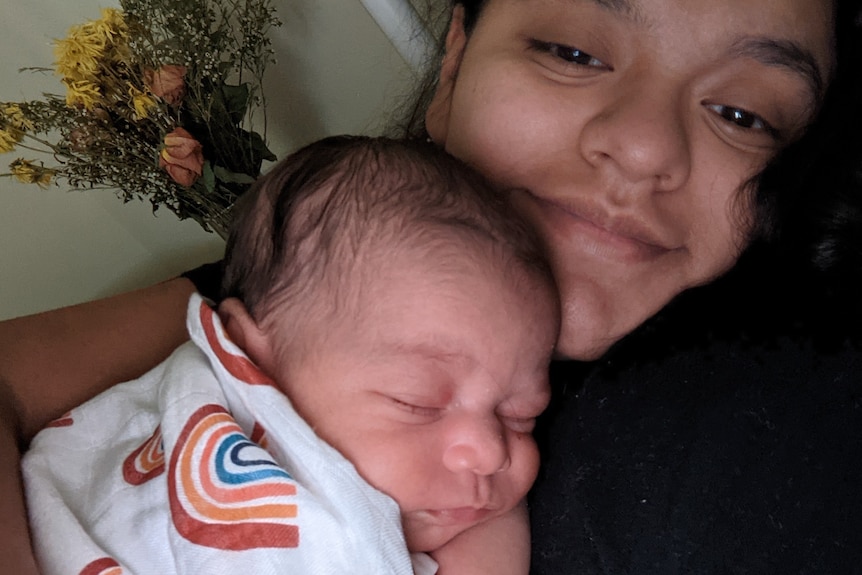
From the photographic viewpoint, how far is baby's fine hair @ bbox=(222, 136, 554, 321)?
0.80 m

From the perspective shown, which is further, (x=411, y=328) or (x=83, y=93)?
(x=83, y=93)

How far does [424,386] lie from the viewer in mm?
764

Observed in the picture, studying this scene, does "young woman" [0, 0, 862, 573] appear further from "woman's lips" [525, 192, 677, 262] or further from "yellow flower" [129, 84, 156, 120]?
"yellow flower" [129, 84, 156, 120]

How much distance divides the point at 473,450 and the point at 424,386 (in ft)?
0.29

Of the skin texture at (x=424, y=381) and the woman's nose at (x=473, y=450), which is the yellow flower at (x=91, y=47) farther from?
the woman's nose at (x=473, y=450)

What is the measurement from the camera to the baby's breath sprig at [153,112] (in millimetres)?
1390

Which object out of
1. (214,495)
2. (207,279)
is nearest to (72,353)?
(207,279)

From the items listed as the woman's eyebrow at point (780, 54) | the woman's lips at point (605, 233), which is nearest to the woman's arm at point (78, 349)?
the woman's lips at point (605, 233)

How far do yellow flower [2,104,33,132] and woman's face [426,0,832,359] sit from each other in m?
0.96

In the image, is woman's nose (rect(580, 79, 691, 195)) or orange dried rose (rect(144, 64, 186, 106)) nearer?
woman's nose (rect(580, 79, 691, 195))

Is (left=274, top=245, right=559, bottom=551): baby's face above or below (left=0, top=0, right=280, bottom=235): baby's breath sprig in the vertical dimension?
below

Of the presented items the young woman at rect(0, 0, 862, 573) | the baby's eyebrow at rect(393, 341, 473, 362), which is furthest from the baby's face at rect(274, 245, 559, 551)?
the young woman at rect(0, 0, 862, 573)

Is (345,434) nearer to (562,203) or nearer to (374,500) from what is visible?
(374,500)

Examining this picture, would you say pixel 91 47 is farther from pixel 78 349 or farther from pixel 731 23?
pixel 731 23
